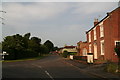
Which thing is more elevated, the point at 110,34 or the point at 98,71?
the point at 110,34

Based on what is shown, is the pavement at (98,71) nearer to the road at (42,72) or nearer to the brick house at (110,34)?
the road at (42,72)

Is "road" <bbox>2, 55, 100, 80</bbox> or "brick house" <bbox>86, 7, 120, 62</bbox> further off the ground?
"brick house" <bbox>86, 7, 120, 62</bbox>

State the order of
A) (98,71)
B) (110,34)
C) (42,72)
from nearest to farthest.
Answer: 1. (98,71)
2. (42,72)
3. (110,34)

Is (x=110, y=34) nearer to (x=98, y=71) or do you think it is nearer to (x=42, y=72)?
(x=98, y=71)

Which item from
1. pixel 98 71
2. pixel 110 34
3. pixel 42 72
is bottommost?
pixel 42 72

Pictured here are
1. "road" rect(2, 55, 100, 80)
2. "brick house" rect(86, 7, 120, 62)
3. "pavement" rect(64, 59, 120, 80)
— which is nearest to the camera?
"pavement" rect(64, 59, 120, 80)

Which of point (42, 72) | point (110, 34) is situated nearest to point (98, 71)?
point (42, 72)

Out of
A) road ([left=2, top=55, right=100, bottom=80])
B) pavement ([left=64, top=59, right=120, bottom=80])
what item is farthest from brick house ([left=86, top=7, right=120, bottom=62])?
road ([left=2, top=55, right=100, bottom=80])

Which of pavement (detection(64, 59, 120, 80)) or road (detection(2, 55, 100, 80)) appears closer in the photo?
pavement (detection(64, 59, 120, 80))

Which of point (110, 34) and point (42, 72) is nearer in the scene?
point (42, 72)

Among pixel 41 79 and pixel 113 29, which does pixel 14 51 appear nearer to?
pixel 113 29

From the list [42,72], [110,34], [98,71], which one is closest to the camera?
[98,71]

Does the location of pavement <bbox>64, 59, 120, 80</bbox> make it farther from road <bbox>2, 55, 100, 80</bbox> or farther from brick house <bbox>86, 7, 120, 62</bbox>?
brick house <bbox>86, 7, 120, 62</bbox>

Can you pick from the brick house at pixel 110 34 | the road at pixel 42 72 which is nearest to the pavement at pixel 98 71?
the road at pixel 42 72
